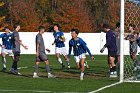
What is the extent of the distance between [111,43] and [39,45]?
116 inches

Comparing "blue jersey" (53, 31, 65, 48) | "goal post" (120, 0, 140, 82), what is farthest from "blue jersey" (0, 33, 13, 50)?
"goal post" (120, 0, 140, 82)

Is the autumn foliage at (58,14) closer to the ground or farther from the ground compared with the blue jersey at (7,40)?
farther from the ground

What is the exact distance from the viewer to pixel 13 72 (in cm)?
1997

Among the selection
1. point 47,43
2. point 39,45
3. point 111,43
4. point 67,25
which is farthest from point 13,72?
point 67,25

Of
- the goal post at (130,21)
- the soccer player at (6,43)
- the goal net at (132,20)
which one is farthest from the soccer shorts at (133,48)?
the soccer player at (6,43)

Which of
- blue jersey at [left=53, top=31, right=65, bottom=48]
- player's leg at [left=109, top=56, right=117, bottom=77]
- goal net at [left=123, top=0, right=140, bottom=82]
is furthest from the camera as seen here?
blue jersey at [left=53, top=31, right=65, bottom=48]

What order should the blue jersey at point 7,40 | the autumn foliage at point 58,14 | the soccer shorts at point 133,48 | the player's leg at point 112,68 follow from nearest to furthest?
the player's leg at point 112,68 < the soccer shorts at point 133,48 < the blue jersey at point 7,40 < the autumn foliage at point 58,14

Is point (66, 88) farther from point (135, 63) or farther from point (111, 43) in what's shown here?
point (135, 63)

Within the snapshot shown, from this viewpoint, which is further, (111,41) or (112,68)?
(111,41)

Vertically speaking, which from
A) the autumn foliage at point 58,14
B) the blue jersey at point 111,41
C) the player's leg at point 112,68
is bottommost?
the player's leg at point 112,68

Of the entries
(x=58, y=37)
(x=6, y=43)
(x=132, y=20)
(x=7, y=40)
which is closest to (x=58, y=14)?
(x=58, y=37)

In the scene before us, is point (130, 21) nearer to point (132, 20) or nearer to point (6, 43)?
point (132, 20)

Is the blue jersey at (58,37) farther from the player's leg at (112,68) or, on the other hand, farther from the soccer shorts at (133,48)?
the player's leg at (112,68)

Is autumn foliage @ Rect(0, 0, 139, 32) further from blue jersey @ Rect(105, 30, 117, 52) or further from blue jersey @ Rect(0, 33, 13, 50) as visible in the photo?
blue jersey @ Rect(105, 30, 117, 52)
